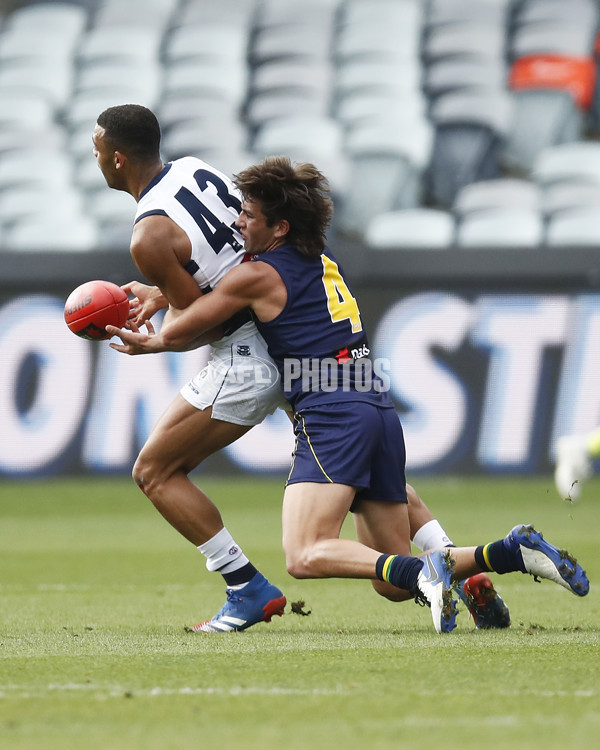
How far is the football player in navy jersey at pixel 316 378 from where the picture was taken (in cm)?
558

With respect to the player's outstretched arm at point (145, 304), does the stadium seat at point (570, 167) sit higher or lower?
higher

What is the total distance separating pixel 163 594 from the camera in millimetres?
7582

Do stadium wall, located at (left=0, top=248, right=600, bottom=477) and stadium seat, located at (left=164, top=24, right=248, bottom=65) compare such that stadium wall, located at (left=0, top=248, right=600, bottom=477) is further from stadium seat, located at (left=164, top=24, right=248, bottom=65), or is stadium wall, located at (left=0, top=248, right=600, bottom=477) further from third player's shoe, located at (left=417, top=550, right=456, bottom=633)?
third player's shoe, located at (left=417, top=550, right=456, bottom=633)

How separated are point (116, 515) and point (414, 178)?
290 inches

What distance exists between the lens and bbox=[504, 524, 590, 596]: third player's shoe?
17.7 ft

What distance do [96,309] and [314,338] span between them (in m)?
1.01

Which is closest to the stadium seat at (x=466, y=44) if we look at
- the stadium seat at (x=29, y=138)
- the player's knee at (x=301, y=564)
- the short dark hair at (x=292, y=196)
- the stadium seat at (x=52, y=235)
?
the stadium seat at (x=29, y=138)

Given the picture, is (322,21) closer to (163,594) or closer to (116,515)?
Result: (116,515)

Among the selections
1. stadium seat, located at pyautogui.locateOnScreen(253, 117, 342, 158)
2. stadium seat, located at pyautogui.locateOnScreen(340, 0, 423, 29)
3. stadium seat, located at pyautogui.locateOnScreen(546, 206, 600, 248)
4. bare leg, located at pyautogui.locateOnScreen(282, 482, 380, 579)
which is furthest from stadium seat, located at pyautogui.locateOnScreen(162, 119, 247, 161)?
bare leg, located at pyautogui.locateOnScreen(282, 482, 380, 579)

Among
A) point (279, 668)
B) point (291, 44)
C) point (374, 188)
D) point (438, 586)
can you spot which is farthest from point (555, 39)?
point (279, 668)

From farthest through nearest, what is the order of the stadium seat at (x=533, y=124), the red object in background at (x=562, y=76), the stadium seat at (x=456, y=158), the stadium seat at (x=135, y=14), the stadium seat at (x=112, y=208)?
the stadium seat at (x=135, y=14) < the red object in background at (x=562, y=76) < the stadium seat at (x=533, y=124) < the stadium seat at (x=456, y=158) < the stadium seat at (x=112, y=208)

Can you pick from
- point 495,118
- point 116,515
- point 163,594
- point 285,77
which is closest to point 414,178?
Answer: point 495,118

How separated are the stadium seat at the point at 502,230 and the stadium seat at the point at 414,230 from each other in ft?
0.77

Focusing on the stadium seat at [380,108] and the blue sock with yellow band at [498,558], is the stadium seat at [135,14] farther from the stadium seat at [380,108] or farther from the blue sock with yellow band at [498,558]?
the blue sock with yellow band at [498,558]
